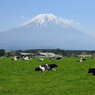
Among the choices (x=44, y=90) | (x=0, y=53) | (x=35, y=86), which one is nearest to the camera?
(x=44, y=90)

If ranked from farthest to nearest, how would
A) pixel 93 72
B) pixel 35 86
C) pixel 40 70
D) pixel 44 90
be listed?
pixel 40 70 < pixel 93 72 < pixel 35 86 < pixel 44 90

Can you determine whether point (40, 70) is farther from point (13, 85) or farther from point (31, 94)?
point (31, 94)

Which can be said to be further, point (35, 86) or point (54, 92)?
point (35, 86)

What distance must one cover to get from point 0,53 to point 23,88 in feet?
237

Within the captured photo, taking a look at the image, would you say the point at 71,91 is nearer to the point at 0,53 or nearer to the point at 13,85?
the point at 13,85

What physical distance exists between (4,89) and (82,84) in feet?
11.1

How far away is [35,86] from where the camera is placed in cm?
1025

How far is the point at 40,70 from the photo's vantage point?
16.5 metres

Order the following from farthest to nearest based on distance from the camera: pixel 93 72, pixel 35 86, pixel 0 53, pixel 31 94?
pixel 0 53 < pixel 93 72 < pixel 35 86 < pixel 31 94

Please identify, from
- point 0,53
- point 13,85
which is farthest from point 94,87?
point 0,53

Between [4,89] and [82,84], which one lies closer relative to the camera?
[4,89]

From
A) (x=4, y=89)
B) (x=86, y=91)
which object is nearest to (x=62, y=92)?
(x=86, y=91)

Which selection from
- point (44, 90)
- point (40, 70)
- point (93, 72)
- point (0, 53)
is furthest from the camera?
point (0, 53)

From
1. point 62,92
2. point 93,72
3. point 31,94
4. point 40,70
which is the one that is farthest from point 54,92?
point 40,70
